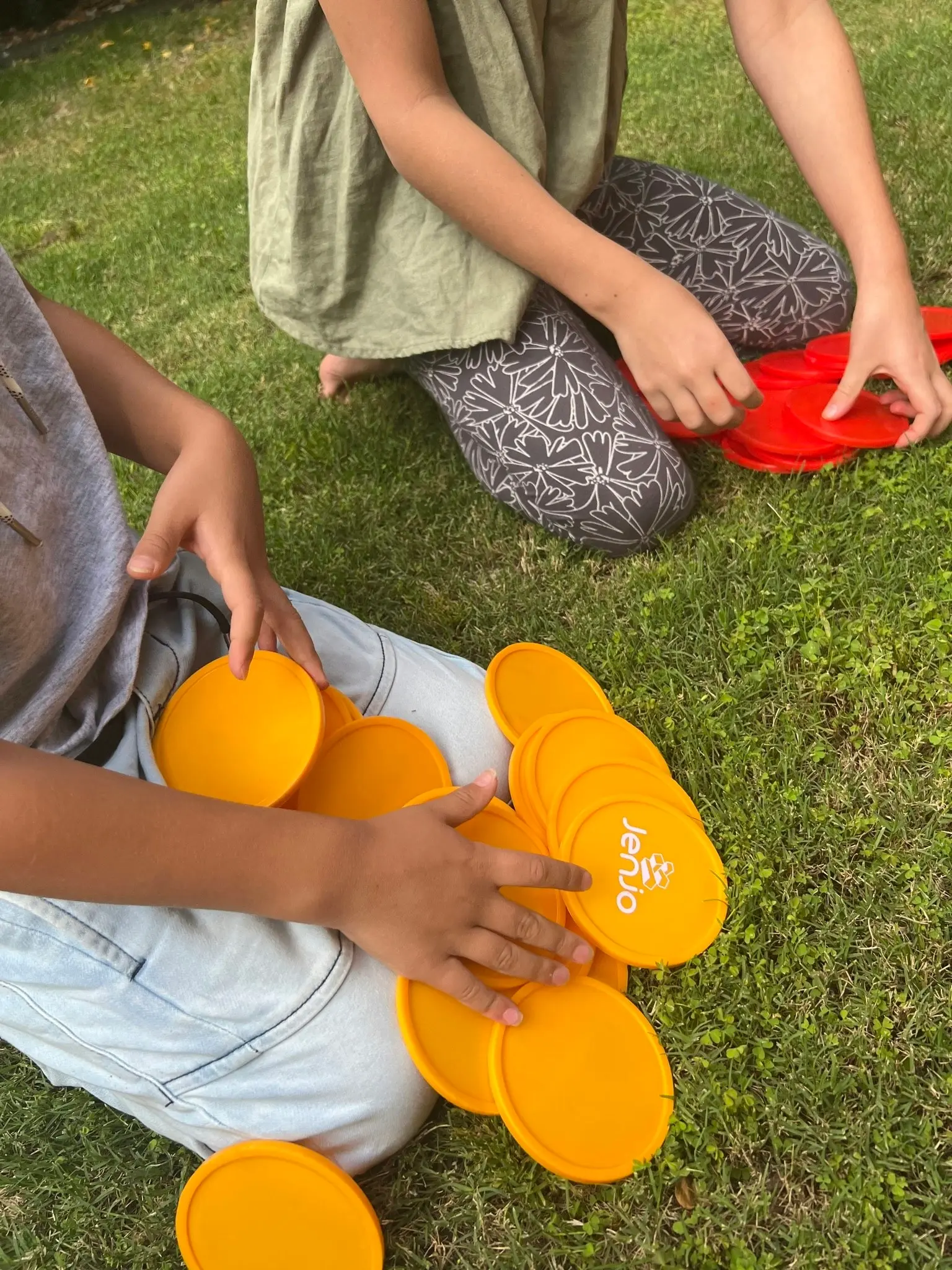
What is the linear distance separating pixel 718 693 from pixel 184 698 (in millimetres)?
727

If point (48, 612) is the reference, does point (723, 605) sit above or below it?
below

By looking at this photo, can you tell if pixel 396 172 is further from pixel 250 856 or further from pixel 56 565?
pixel 250 856

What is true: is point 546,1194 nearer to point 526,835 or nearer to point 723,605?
point 526,835

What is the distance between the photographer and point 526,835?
3.97 ft

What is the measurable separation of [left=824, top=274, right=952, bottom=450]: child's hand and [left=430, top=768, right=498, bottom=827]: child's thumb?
91 cm

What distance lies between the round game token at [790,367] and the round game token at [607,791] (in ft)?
2.88

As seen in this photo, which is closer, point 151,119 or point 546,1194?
point 546,1194

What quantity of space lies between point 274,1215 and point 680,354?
121 centimetres

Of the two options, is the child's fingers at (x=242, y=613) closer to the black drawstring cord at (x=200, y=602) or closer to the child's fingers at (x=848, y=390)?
the black drawstring cord at (x=200, y=602)

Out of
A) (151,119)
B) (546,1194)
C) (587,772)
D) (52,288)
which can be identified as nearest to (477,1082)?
(546,1194)

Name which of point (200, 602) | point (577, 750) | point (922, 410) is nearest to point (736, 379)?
point (922, 410)

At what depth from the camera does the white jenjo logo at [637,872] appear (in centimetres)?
116

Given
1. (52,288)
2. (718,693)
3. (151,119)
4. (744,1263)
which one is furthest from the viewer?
(151,119)

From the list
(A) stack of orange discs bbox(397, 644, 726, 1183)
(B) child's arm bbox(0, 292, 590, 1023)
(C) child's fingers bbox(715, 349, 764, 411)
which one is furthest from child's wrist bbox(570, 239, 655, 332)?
(B) child's arm bbox(0, 292, 590, 1023)
